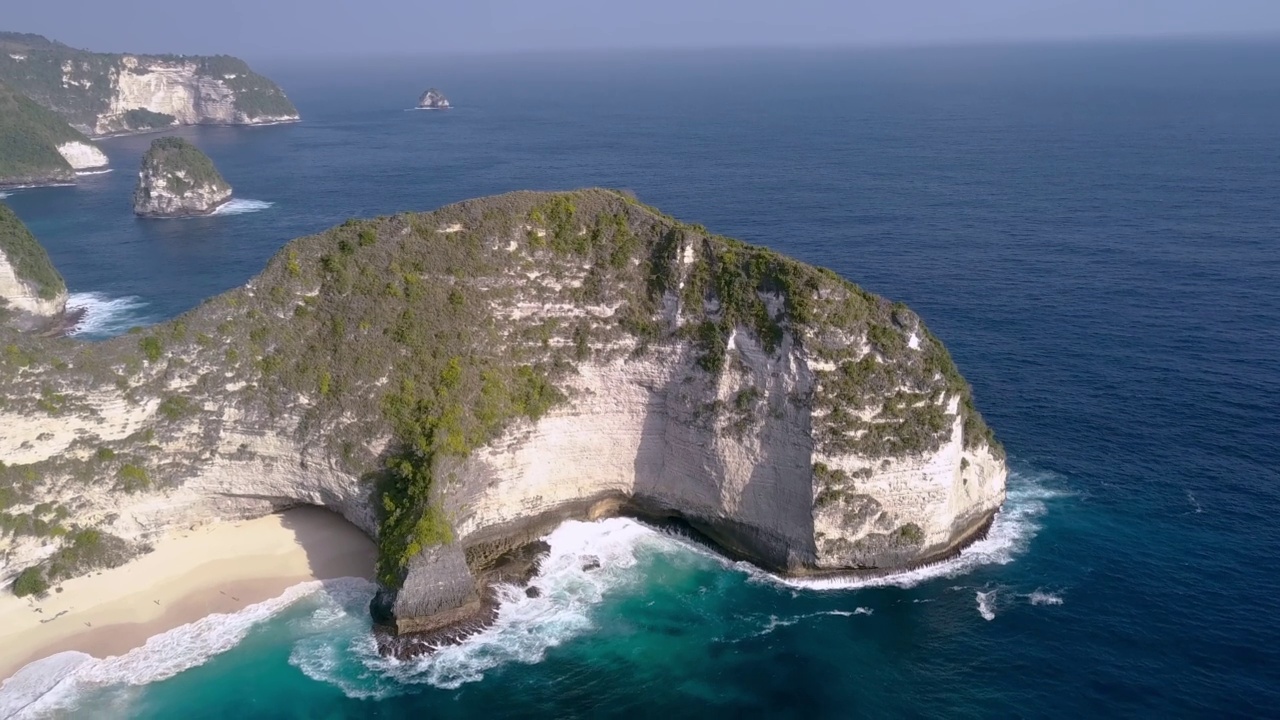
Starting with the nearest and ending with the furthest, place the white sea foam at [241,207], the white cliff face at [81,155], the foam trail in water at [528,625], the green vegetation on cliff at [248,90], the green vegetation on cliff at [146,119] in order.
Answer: the foam trail in water at [528,625]
the white sea foam at [241,207]
the white cliff face at [81,155]
the green vegetation on cliff at [146,119]
the green vegetation on cliff at [248,90]

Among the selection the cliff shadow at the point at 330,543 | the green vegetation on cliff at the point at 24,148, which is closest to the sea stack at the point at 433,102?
the green vegetation on cliff at the point at 24,148

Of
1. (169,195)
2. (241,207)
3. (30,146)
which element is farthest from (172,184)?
(30,146)

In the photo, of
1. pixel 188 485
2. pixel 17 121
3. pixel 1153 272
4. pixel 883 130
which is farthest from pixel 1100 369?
pixel 17 121

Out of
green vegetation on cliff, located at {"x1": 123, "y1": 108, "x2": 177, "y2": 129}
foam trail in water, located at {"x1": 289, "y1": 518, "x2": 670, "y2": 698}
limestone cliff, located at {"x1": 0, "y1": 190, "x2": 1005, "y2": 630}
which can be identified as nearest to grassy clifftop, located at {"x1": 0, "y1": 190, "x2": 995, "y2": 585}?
limestone cliff, located at {"x1": 0, "y1": 190, "x2": 1005, "y2": 630}

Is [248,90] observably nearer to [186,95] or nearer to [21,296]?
[186,95]

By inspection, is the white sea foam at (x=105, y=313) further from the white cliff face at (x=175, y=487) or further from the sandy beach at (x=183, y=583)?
Answer: the sandy beach at (x=183, y=583)

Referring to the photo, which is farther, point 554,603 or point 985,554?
point 985,554
